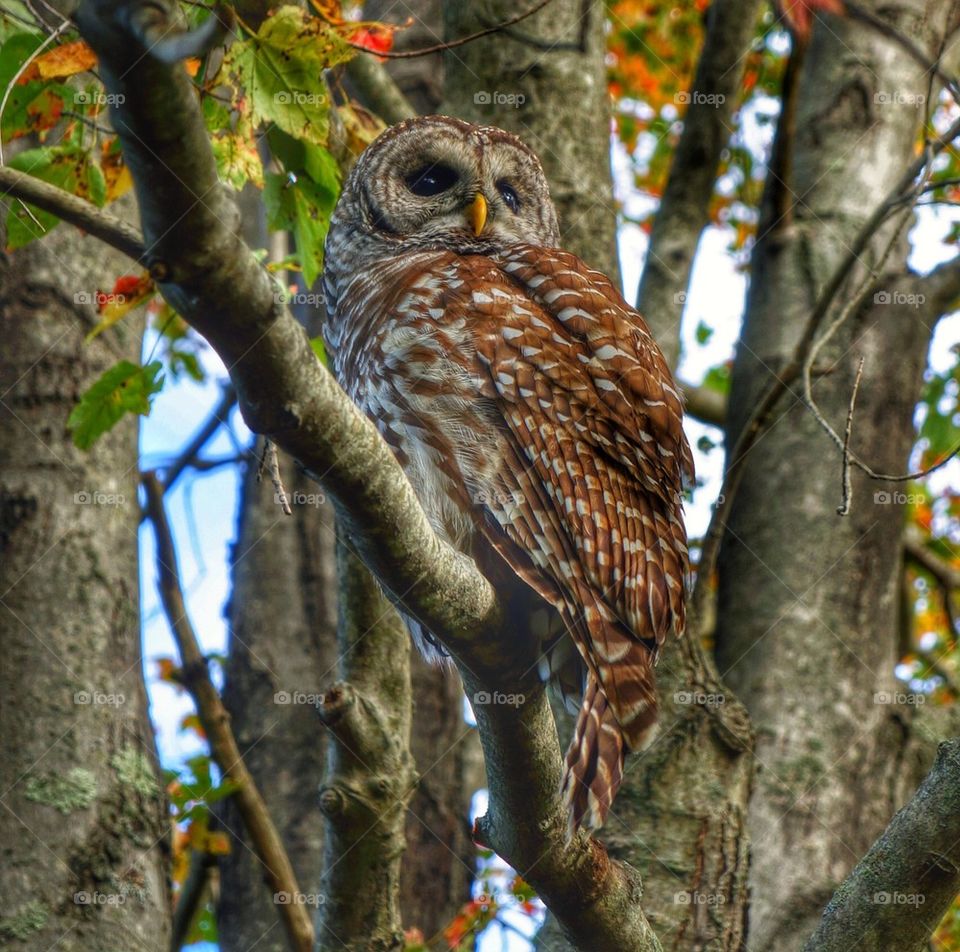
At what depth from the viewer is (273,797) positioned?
5.49 m

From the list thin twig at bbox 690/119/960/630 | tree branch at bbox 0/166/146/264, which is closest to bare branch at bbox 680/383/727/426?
thin twig at bbox 690/119/960/630

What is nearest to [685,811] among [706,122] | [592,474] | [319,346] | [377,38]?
[592,474]

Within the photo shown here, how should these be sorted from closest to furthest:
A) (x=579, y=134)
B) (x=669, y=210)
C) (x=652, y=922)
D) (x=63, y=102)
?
(x=63, y=102), (x=652, y=922), (x=579, y=134), (x=669, y=210)

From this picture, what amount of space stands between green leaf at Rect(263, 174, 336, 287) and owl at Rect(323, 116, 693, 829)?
0.27 meters

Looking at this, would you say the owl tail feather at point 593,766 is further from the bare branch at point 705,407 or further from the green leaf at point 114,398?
the bare branch at point 705,407

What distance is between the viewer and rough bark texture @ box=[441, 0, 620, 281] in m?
4.83

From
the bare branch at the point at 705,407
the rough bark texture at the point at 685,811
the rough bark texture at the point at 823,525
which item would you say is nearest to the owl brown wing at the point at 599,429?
the rough bark texture at the point at 685,811

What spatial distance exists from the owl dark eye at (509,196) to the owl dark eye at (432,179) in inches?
7.1

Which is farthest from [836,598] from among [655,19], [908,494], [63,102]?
[655,19]

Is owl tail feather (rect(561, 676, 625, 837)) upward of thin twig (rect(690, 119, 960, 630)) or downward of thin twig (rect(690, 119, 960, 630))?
downward

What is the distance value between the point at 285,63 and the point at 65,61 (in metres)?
0.58

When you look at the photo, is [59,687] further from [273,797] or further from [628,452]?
[628,452]

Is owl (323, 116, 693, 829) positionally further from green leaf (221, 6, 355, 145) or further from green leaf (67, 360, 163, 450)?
green leaf (221, 6, 355, 145)

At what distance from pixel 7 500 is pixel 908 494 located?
3.84 metres
